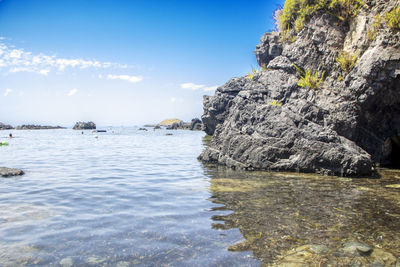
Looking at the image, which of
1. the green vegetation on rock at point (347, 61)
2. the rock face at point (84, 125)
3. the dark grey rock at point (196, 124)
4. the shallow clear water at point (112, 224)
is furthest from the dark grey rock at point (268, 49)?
the rock face at point (84, 125)

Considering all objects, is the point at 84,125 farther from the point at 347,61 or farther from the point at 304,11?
the point at 347,61

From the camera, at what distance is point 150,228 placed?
536 cm

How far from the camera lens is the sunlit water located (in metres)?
4.23

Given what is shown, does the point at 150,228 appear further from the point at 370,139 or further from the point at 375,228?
the point at 370,139

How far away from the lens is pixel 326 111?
12.8 metres

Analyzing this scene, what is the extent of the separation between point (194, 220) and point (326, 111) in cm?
982

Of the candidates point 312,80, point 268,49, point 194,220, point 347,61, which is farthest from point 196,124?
point 194,220

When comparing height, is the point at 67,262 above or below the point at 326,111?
below

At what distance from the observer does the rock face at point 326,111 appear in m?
11.2

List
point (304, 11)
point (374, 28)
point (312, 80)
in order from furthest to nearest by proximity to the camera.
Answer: point (304, 11) < point (312, 80) < point (374, 28)

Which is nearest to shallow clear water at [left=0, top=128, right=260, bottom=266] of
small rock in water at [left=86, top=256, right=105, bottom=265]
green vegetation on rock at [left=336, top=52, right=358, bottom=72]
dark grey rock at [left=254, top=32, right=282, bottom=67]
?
small rock in water at [left=86, top=256, right=105, bottom=265]

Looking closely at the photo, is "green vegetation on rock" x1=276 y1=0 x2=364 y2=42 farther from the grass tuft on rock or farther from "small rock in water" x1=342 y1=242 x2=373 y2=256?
"small rock in water" x1=342 y1=242 x2=373 y2=256

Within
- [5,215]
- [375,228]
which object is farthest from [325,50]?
[5,215]

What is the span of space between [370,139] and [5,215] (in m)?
14.8
